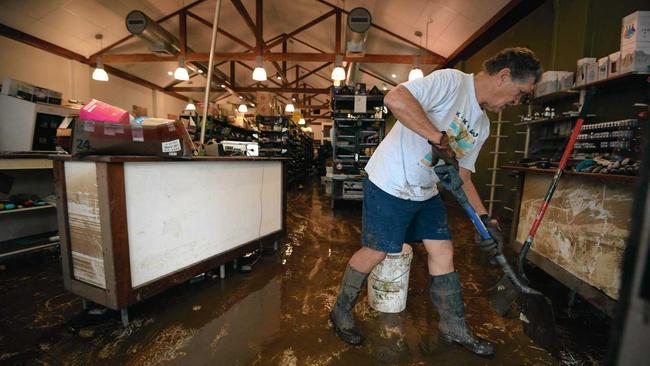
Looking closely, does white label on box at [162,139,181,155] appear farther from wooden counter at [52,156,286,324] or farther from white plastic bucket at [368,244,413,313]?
white plastic bucket at [368,244,413,313]

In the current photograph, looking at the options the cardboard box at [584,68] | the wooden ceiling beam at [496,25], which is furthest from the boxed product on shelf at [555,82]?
the wooden ceiling beam at [496,25]

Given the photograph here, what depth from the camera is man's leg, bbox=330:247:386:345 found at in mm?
1441

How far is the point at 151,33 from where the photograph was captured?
5.25m

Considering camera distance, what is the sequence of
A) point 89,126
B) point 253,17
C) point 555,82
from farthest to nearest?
point 253,17 < point 555,82 < point 89,126

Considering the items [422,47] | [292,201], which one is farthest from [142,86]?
[422,47]

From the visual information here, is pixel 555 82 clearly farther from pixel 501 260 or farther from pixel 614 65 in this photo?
pixel 501 260

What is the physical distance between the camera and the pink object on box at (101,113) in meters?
1.60

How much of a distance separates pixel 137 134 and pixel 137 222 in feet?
1.58

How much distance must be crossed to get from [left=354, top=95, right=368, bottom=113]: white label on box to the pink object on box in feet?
11.0

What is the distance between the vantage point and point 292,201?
5.68 m

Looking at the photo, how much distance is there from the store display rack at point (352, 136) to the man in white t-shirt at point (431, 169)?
3154 millimetres

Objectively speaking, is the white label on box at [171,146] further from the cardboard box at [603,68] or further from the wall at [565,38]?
the wall at [565,38]

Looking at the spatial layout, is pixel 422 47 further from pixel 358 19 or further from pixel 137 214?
pixel 137 214

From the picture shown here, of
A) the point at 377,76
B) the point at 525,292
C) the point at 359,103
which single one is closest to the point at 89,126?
the point at 525,292
